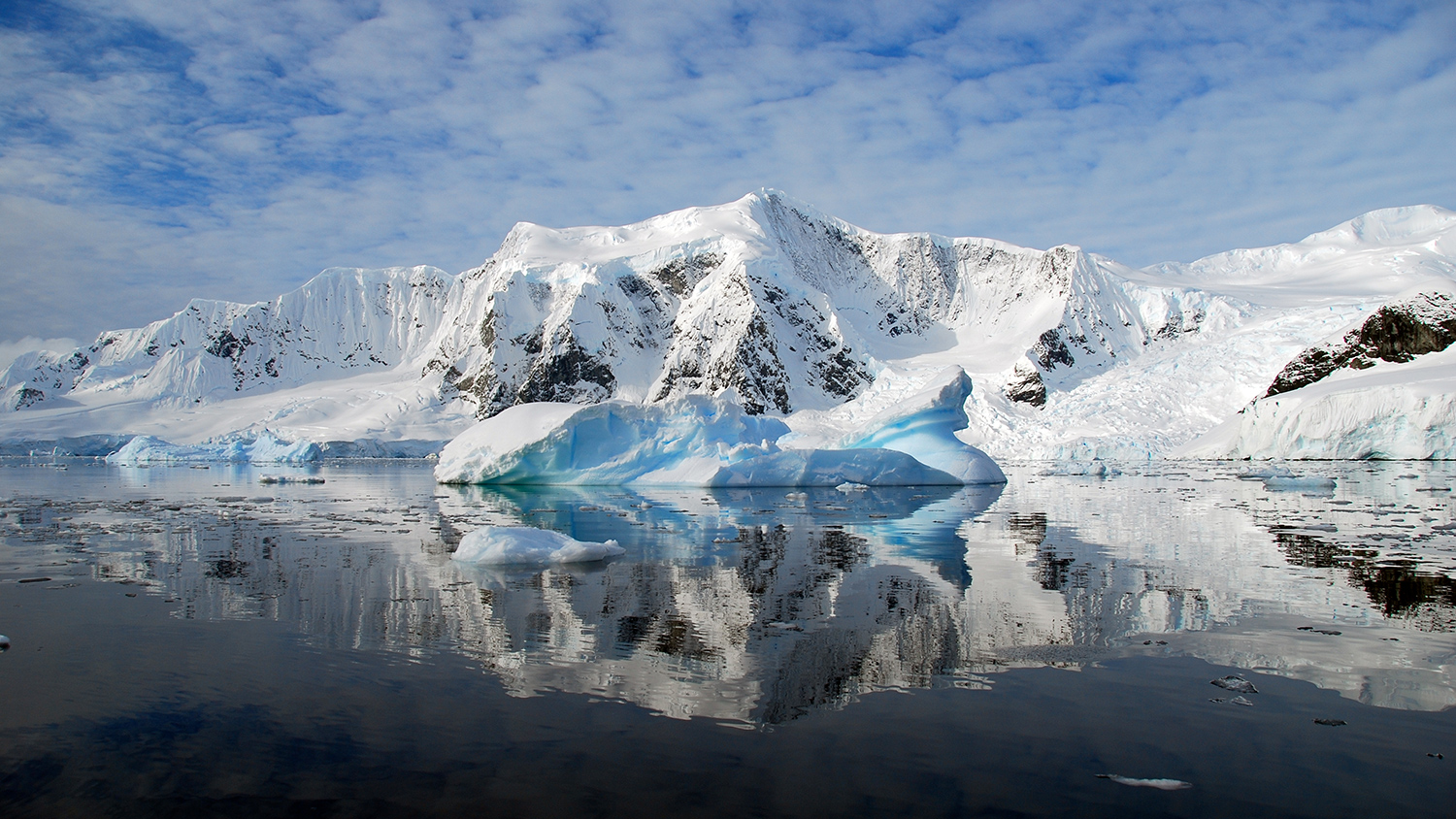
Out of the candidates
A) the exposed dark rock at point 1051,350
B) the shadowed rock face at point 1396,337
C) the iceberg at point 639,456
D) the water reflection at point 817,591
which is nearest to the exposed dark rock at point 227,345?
the exposed dark rock at point 1051,350

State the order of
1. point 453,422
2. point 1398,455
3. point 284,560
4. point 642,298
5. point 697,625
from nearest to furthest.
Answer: point 697,625 → point 284,560 → point 1398,455 → point 453,422 → point 642,298

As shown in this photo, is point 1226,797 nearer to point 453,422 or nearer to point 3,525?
point 3,525

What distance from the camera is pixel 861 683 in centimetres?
487

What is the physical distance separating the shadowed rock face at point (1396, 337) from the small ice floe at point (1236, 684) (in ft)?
153

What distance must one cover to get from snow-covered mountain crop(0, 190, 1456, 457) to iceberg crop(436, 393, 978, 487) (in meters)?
30.0

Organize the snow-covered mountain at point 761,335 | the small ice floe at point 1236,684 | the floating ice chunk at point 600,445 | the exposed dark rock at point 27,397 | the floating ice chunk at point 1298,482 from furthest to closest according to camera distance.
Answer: the exposed dark rock at point 27,397
the snow-covered mountain at point 761,335
the floating ice chunk at point 600,445
the floating ice chunk at point 1298,482
the small ice floe at point 1236,684

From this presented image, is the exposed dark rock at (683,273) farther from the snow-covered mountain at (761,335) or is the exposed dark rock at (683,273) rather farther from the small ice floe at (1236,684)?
the small ice floe at (1236,684)

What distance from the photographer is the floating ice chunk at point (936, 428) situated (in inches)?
1105

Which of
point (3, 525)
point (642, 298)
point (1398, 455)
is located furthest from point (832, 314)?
point (3, 525)

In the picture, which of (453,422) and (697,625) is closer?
(697,625)

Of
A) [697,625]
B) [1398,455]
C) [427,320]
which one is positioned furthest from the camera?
[427,320]

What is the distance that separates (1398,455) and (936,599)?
3954 cm

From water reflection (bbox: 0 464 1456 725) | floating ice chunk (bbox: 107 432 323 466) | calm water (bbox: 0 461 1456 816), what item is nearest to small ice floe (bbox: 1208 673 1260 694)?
calm water (bbox: 0 461 1456 816)

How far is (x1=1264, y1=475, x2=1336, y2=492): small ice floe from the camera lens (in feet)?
74.0
